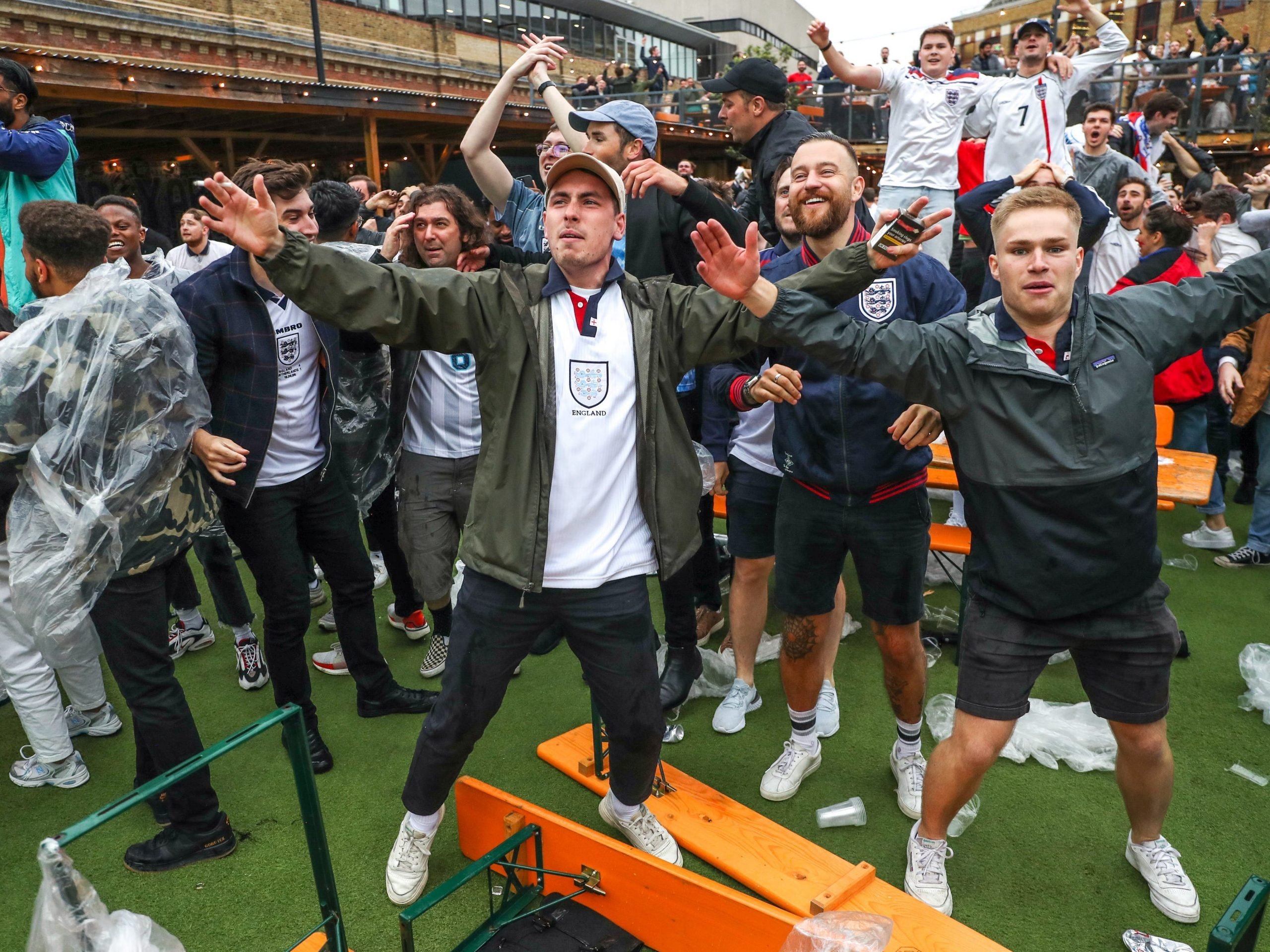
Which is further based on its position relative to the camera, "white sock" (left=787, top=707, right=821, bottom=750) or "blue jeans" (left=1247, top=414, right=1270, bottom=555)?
"blue jeans" (left=1247, top=414, right=1270, bottom=555)

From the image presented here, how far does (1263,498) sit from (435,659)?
14.4 ft

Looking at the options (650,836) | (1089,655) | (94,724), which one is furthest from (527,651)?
(94,724)

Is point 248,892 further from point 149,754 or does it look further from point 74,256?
point 74,256

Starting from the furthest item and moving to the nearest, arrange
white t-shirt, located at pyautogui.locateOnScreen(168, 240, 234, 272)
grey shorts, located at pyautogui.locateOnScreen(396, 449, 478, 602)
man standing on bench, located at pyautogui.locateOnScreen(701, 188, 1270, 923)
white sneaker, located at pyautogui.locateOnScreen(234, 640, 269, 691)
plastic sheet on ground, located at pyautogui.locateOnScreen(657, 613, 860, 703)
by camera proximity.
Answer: white t-shirt, located at pyautogui.locateOnScreen(168, 240, 234, 272) < white sneaker, located at pyautogui.locateOnScreen(234, 640, 269, 691) < plastic sheet on ground, located at pyautogui.locateOnScreen(657, 613, 860, 703) < grey shorts, located at pyautogui.locateOnScreen(396, 449, 478, 602) < man standing on bench, located at pyautogui.locateOnScreen(701, 188, 1270, 923)

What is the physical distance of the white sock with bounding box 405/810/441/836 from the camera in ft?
8.72

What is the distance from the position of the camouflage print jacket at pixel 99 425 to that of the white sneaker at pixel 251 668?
4.57 ft

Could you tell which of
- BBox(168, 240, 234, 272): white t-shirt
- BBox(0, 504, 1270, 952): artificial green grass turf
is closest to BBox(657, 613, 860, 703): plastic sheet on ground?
BBox(0, 504, 1270, 952): artificial green grass turf

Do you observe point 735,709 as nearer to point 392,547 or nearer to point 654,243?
point 392,547

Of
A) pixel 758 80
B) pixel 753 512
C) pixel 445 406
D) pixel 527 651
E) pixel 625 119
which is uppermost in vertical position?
pixel 758 80

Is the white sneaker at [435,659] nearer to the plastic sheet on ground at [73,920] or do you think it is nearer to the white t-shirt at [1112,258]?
the plastic sheet on ground at [73,920]

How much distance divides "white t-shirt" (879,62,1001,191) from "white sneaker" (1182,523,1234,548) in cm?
258

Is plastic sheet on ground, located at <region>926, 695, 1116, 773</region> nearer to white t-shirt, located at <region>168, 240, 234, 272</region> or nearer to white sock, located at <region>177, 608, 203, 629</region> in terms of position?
white sock, located at <region>177, 608, 203, 629</region>

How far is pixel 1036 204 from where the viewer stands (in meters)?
2.19

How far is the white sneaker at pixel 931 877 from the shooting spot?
2.56 metres
